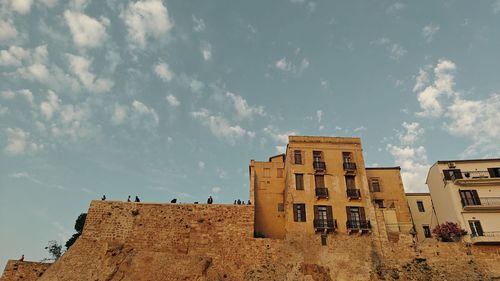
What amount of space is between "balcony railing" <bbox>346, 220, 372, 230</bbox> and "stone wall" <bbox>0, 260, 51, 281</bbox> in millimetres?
29349

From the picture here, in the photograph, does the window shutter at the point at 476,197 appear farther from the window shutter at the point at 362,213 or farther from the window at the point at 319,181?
the window at the point at 319,181

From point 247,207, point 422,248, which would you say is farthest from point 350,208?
point 247,207

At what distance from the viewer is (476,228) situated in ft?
111

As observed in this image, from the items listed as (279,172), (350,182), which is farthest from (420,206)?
(279,172)

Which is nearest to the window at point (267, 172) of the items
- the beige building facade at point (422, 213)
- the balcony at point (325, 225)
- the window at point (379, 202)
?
the balcony at point (325, 225)

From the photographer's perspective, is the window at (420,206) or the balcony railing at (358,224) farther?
the window at (420,206)

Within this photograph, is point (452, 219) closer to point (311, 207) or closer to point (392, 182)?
point (392, 182)

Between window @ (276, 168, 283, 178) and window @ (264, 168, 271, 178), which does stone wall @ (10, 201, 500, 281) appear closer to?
window @ (264, 168, 271, 178)

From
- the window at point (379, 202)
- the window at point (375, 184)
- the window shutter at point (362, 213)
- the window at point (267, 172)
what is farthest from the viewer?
the window at point (267, 172)

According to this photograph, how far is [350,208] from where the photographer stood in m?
35.3

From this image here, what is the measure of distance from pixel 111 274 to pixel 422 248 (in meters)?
28.5

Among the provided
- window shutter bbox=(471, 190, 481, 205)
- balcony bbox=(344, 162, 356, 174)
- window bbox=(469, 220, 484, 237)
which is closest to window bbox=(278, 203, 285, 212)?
balcony bbox=(344, 162, 356, 174)

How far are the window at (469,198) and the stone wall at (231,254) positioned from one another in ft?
15.0

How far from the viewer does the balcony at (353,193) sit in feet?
117
